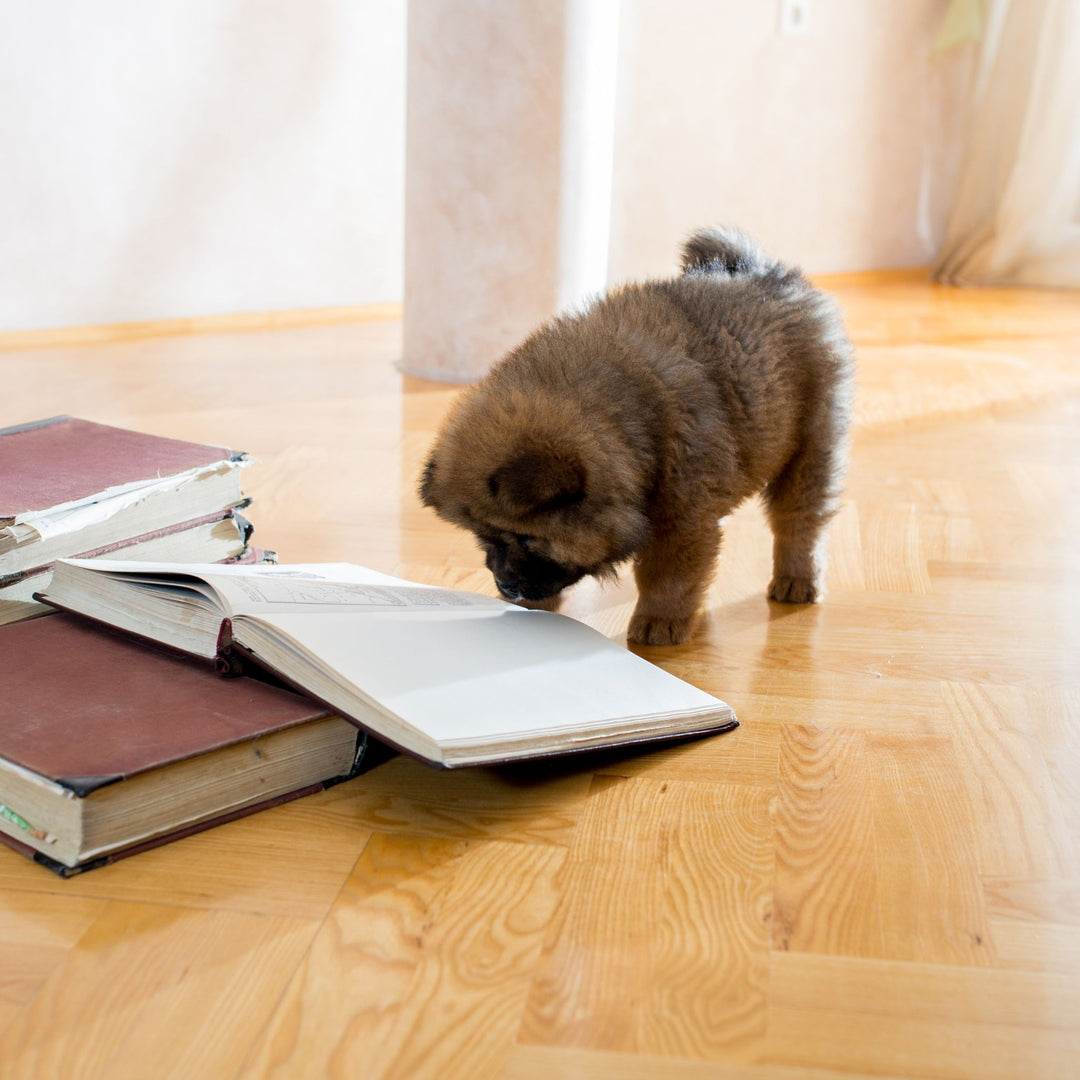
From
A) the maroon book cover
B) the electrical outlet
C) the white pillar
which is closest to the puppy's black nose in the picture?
the maroon book cover

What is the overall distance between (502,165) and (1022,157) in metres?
2.98

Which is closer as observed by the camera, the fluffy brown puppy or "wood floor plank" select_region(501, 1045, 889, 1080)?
"wood floor plank" select_region(501, 1045, 889, 1080)

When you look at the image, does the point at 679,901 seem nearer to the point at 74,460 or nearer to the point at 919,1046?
the point at 919,1046

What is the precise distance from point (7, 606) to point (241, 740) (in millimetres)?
427

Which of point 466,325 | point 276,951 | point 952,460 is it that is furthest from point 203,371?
point 276,951

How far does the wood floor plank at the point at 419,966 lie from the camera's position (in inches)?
29.1

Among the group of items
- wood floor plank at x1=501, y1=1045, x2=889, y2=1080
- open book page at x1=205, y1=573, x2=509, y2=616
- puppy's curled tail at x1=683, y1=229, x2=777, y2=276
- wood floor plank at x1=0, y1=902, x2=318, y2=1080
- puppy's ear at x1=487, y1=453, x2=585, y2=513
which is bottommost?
wood floor plank at x1=0, y1=902, x2=318, y2=1080

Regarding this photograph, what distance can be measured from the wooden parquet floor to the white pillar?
1392mm

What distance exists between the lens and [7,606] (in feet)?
4.10

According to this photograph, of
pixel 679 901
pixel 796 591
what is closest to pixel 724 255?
pixel 796 591

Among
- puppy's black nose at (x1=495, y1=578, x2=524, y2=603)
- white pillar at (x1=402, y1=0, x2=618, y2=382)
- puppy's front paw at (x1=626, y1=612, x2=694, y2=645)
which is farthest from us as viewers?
white pillar at (x1=402, y1=0, x2=618, y2=382)

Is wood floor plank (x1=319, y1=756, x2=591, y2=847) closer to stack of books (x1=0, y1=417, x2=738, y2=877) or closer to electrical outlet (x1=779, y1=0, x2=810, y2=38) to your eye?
stack of books (x1=0, y1=417, x2=738, y2=877)

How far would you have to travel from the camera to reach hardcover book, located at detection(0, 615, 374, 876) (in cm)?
91

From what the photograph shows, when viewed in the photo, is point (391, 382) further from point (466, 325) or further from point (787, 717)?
point (787, 717)
